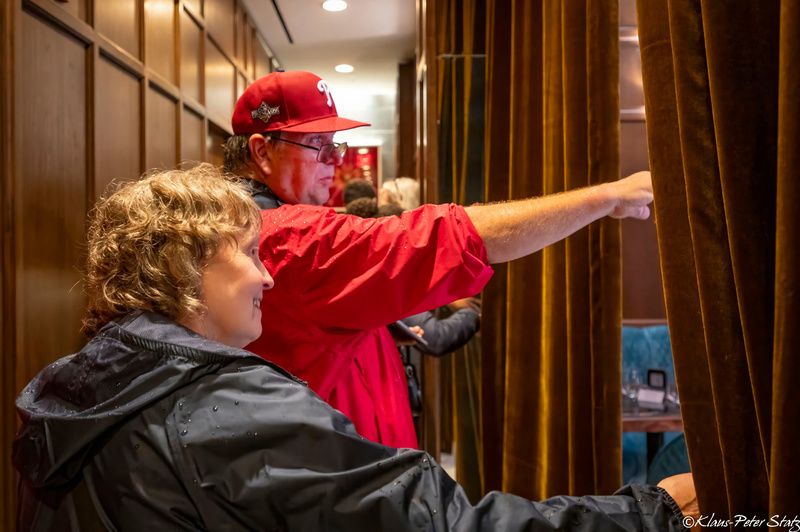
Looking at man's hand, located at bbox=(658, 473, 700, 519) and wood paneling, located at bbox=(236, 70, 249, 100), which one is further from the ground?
wood paneling, located at bbox=(236, 70, 249, 100)

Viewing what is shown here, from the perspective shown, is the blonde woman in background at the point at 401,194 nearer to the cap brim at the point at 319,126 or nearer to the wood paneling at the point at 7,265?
the cap brim at the point at 319,126

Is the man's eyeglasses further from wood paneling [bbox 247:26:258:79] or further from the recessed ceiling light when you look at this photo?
wood paneling [bbox 247:26:258:79]

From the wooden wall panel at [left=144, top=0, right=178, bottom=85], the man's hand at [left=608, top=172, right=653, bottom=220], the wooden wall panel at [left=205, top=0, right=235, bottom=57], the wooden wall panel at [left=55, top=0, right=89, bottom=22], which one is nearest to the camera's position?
the man's hand at [left=608, top=172, right=653, bottom=220]

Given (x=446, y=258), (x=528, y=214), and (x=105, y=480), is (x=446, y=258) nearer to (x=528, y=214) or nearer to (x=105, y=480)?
(x=528, y=214)

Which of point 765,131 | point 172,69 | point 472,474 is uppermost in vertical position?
point 172,69

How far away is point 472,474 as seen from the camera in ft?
8.58

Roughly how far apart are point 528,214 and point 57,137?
155 centimetres

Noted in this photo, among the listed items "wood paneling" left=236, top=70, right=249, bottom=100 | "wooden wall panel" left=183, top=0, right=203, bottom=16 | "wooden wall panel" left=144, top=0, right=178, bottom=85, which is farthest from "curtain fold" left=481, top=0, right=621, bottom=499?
"wood paneling" left=236, top=70, right=249, bottom=100

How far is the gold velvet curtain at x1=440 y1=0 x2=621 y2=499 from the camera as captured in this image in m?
1.29

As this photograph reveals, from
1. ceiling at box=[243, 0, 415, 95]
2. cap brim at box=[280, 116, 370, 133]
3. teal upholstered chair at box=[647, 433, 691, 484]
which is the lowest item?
teal upholstered chair at box=[647, 433, 691, 484]

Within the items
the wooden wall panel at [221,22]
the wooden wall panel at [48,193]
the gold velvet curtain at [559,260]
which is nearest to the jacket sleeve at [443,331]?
the gold velvet curtain at [559,260]

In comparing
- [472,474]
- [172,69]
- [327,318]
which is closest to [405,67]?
[172,69]

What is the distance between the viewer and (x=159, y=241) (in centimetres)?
88

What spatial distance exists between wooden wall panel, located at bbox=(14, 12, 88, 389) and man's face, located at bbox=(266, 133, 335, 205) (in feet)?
2.34
